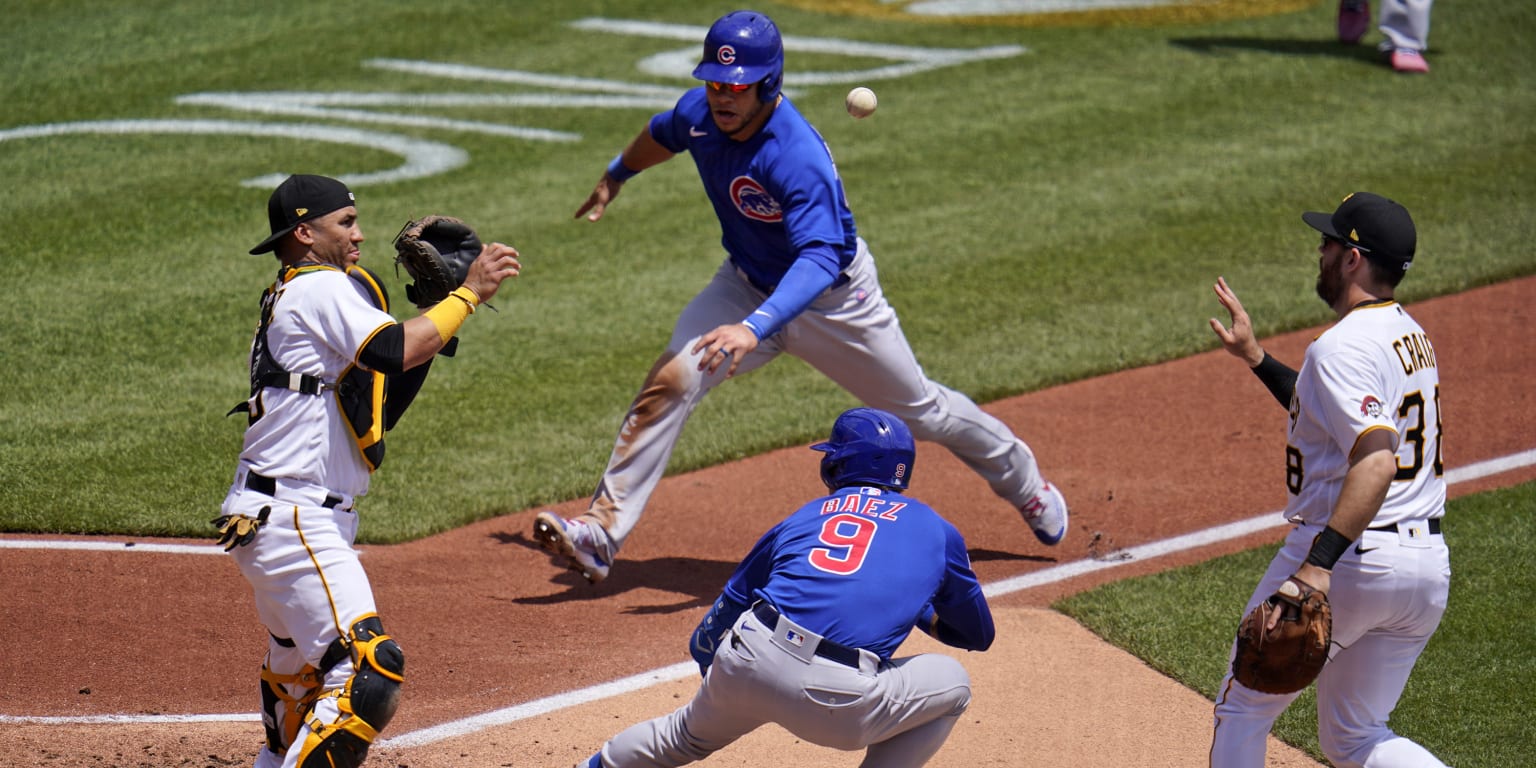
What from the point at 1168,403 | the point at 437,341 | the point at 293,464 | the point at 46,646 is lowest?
the point at 1168,403

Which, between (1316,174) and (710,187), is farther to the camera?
(1316,174)

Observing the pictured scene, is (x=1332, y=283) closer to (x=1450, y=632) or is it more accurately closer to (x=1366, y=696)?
(x=1366, y=696)

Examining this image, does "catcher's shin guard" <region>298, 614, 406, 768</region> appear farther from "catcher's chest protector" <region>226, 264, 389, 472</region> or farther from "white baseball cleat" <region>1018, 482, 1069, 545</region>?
"white baseball cleat" <region>1018, 482, 1069, 545</region>

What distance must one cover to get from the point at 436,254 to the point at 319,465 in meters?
→ 0.79

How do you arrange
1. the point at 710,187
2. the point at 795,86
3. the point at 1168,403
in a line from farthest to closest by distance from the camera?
the point at 795,86 < the point at 1168,403 < the point at 710,187

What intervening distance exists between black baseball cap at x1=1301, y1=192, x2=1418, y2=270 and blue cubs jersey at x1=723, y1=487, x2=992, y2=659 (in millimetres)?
1345

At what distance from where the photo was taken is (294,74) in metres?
13.2

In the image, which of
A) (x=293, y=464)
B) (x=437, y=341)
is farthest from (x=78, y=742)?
(x=437, y=341)

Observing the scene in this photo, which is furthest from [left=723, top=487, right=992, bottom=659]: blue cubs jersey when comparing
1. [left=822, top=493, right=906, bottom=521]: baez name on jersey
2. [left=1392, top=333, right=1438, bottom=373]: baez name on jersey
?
[left=1392, top=333, right=1438, bottom=373]: baez name on jersey

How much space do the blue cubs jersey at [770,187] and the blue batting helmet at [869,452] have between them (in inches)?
58.4

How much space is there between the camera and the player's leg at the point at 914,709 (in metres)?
4.18

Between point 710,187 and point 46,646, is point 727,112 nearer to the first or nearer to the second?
point 710,187

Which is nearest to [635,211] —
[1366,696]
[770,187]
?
[770,187]

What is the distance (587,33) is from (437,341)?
10.7 metres
